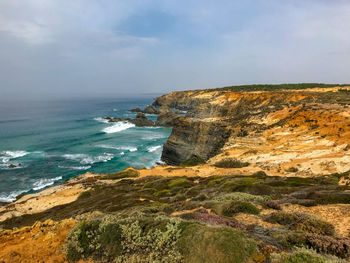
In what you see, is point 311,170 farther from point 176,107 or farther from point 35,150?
point 176,107

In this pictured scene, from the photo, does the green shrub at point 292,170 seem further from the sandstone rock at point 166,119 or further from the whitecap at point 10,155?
the sandstone rock at point 166,119

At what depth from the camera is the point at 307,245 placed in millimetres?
5934

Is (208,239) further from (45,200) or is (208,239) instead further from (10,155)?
(10,155)

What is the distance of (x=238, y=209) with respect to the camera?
10.1 meters

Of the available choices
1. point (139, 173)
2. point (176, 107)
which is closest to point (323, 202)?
point (139, 173)

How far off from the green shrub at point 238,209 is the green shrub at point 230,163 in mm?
17094

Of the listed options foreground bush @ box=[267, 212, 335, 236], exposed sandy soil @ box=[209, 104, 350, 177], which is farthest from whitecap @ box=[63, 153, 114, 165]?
foreground bush @ box=[267, 212, 335, 236]

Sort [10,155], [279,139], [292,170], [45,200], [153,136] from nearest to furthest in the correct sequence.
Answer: [292,170]
[45,200]
[279,139]
[10,155]
[153,136]

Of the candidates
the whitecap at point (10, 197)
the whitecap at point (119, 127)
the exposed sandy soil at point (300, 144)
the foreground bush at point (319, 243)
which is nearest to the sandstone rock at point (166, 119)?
the whitecap at point (119, 127)

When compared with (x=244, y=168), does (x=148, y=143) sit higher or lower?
lower

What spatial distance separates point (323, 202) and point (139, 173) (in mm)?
25717

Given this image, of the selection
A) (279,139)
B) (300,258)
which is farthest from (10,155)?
(300,258)

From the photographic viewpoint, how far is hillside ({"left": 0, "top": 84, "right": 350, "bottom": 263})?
19.0 ft

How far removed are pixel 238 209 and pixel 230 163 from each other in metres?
18.3
